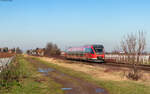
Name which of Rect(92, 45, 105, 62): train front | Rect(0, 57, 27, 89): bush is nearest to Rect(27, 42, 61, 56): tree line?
Rect(92, 45, 105, 62): train front

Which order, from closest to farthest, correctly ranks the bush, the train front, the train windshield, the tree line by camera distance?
the bush → the train front → the train windshield → the tree line

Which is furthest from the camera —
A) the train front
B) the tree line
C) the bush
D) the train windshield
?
the tree line

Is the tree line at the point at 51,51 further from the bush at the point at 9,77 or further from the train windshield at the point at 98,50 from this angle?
the bush at the point at 9,77

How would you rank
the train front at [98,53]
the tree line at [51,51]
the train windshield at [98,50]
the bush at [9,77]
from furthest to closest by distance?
the tree line at [51,51] < the train windshield at [98,50] < the train front at [98,53] < the bush at [9,77]

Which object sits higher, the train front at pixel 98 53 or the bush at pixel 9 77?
the train front at pixel 98 53

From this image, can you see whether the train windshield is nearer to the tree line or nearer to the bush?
the bush

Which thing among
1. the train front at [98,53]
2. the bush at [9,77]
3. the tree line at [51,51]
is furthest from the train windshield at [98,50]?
the tree line at [51,51]

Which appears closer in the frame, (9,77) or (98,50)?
(9,77)

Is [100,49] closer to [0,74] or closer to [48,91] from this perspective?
[0,74]

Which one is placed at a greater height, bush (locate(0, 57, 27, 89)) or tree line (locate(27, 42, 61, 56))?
tree line (locate(27, 42, 61, 56))

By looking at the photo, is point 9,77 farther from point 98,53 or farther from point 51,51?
point 51,51

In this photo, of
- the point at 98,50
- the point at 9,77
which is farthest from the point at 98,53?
the point at 9,77

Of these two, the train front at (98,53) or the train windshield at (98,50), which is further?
the train windshield at (98,50)

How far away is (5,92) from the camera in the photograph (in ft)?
37.4
